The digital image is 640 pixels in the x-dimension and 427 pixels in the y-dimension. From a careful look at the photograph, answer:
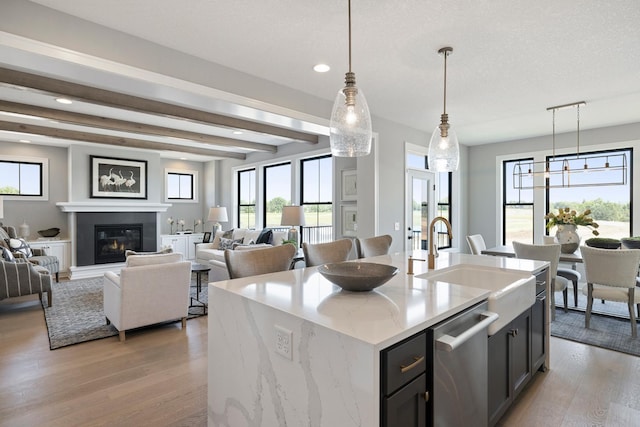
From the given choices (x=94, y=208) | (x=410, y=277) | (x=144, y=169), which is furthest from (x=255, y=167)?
(x=410, y=277)

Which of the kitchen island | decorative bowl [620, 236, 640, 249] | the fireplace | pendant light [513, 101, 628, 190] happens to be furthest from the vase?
the fireplace

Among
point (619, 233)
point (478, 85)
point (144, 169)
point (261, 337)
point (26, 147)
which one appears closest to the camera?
point (261, 337)

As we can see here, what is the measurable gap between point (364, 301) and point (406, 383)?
424 millimetres

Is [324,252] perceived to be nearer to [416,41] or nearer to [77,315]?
[416,41]

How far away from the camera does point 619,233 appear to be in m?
5.48

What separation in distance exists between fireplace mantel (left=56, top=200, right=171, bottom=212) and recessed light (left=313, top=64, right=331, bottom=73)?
577cm

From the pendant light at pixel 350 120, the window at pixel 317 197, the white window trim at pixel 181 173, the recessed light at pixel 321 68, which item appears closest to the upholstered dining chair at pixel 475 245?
the window at pixel 317 197

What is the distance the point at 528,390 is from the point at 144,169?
25.6ft

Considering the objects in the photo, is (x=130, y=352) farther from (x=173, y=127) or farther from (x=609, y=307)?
(x=609, y=307)

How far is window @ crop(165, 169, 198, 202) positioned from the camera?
8883mm

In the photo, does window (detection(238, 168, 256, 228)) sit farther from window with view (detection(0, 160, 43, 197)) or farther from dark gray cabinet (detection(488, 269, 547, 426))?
dark gray cabinet (detection(488, 269, 547, 426))

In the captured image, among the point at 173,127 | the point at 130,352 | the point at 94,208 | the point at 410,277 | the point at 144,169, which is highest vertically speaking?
the point at 173,127

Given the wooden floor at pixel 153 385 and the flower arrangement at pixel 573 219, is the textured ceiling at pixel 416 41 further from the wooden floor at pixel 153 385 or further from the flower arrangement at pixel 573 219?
the wooden floor at pixel 153 385

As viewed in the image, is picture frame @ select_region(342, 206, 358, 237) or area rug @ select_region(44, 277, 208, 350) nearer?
area rug @ select_region(44, 277, 208, 350)
